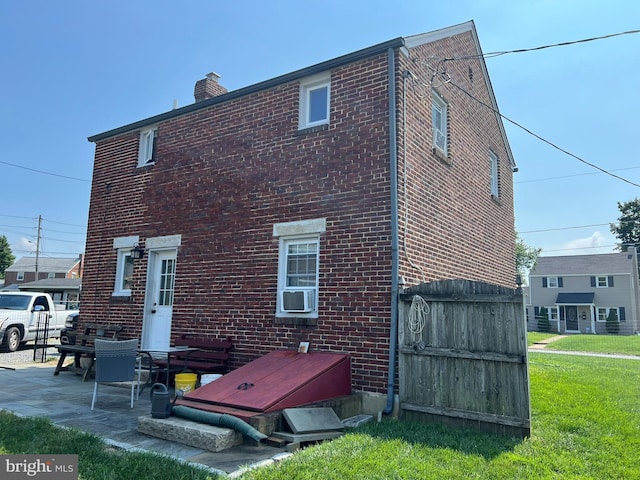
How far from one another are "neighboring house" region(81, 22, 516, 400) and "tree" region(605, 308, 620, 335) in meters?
34.4

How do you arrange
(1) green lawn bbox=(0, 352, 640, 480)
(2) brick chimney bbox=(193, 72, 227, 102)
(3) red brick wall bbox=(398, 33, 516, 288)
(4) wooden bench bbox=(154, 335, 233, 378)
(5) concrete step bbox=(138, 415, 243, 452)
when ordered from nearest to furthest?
1. (1) green lawn bbox=(0, 352, 640, 480)
2. (5) concrete step bbox=(138, 415, 243, 452)
3. (3) red brick wall bbox=(398, 33, 516, 288)
4. (4) wooden bench bbox=(154, 335, 233, 378)
5. (2) brick chimney bbox=(193, 72, 227, 102)

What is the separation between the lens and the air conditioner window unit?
7379mm

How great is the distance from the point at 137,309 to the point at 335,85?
644cm

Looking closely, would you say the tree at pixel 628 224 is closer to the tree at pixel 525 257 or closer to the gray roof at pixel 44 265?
the tree at pixel 525 257

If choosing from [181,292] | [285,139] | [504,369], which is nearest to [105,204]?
[181,292]

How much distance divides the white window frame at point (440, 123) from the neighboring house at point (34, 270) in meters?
59.6

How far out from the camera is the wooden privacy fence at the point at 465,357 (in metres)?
5.52

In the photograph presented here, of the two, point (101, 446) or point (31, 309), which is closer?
point (101, 446)

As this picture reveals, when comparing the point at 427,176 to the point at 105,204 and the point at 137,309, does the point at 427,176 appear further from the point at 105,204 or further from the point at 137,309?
the point at 105,204

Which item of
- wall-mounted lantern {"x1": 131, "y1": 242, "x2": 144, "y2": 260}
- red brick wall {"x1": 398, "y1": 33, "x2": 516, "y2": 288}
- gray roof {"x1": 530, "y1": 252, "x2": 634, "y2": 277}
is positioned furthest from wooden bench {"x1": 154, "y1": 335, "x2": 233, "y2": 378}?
gray roof {"x1": 530, "y1": 252, "x2": 634, "y2": 277}

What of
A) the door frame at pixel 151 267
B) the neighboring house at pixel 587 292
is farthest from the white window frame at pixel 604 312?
the door frame at pixel 151 267

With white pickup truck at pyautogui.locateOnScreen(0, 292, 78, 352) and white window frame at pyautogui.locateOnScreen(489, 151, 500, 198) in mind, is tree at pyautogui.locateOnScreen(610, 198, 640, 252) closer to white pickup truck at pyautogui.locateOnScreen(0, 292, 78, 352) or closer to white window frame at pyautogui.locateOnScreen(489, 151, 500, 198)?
white window frame at pyautogui.locateOnScreen(489, 151, 500, 198)

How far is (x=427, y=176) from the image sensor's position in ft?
26.6

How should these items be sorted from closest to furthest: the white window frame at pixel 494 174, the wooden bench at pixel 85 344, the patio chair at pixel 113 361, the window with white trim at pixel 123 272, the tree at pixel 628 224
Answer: the patio chair at pixel 113 361 → the wooden bench at pixel 85 344 → the window with white trim at pixel 123 272 → the white window frame at pixel 494 174 → the tree at pixel 628 224
